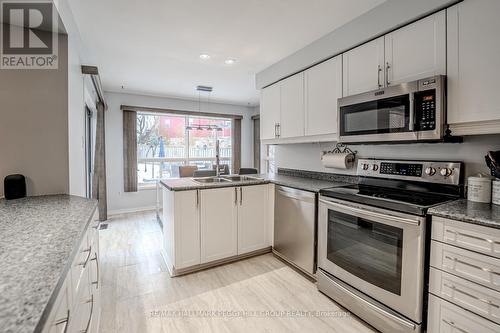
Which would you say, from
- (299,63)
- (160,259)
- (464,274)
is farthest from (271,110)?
(464,274)

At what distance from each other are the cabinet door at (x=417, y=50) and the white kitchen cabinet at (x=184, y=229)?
2.04 meters

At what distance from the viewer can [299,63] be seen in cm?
281

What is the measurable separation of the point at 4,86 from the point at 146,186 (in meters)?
3.80

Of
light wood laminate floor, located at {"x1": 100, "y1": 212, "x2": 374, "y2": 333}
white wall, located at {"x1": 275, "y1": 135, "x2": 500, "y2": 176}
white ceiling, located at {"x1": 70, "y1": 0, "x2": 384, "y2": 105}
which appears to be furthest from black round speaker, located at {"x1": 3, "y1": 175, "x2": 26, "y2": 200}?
white wall, located at {"x1": 275, "y1": 135, "x2": 500, "y2": 176}

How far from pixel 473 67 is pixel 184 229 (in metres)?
2.54

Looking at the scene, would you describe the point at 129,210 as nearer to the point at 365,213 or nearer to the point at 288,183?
the point at 288,183

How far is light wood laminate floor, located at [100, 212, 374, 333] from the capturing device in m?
1.76

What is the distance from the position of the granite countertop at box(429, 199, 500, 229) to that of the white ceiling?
162 centimetres

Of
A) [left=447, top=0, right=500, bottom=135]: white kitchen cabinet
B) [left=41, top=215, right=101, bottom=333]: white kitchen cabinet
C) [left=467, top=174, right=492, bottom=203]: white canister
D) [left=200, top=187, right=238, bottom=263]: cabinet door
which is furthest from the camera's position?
[left=200, top=187, right=238, bottom=263]: cabinet door

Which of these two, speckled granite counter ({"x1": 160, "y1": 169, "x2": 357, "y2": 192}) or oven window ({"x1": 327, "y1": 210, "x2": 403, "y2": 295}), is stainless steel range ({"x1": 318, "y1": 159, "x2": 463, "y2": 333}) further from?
speckled granite counter ({"x1": 160, "y1": 169, "x2": 357, "y2": 192})

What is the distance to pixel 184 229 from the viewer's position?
2.42 meters

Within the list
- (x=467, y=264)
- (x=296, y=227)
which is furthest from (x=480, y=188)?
(x=296, y=227)

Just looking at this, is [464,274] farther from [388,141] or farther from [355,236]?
[388,141]

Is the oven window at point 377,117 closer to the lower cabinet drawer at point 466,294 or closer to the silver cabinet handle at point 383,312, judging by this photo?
the lower cabinet drawer at point 466,294
